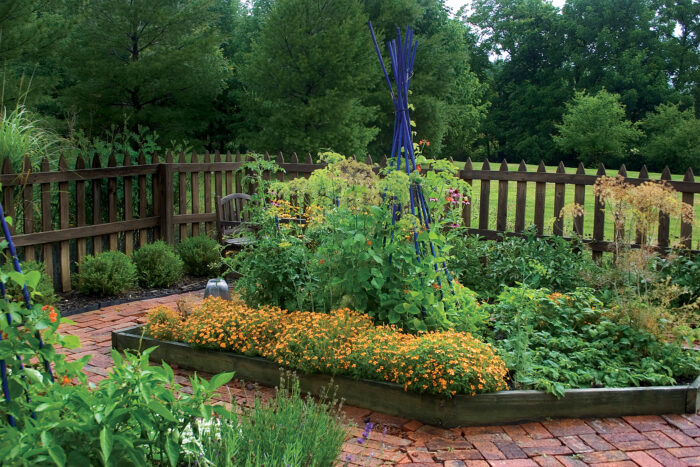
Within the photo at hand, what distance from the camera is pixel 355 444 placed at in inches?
134

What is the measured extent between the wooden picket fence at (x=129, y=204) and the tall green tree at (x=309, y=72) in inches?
435

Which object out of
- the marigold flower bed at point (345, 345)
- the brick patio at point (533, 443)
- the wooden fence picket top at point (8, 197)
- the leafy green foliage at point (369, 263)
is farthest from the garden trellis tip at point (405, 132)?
the wooden fence picket top at point (8, 197)

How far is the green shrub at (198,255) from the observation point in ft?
24.4

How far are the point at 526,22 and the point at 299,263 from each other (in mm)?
34989

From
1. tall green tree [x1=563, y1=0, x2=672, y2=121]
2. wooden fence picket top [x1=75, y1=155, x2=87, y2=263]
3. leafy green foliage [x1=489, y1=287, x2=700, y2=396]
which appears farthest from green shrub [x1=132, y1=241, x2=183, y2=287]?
tall green tree [x1=563, y1=0, x2=672, y2=121]

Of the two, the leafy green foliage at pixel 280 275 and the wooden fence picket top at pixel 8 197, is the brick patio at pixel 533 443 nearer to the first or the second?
the leafy green foliage at pixel 280 275

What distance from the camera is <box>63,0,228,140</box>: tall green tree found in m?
17.2

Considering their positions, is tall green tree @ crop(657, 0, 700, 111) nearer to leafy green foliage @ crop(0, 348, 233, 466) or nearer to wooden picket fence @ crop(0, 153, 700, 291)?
wooden picket fence @ crop(0, 153, 700, 291)

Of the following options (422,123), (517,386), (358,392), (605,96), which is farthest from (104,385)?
(605,96)

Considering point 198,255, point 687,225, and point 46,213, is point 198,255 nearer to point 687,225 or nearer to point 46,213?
point 46,213

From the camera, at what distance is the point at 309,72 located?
1977 centimetres

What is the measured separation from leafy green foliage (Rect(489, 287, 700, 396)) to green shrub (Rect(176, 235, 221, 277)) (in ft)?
12.0

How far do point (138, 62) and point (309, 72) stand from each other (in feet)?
16.9

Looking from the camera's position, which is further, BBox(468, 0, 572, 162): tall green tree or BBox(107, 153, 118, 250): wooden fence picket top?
BBox(468, 0, 572, 162): tall green tree
